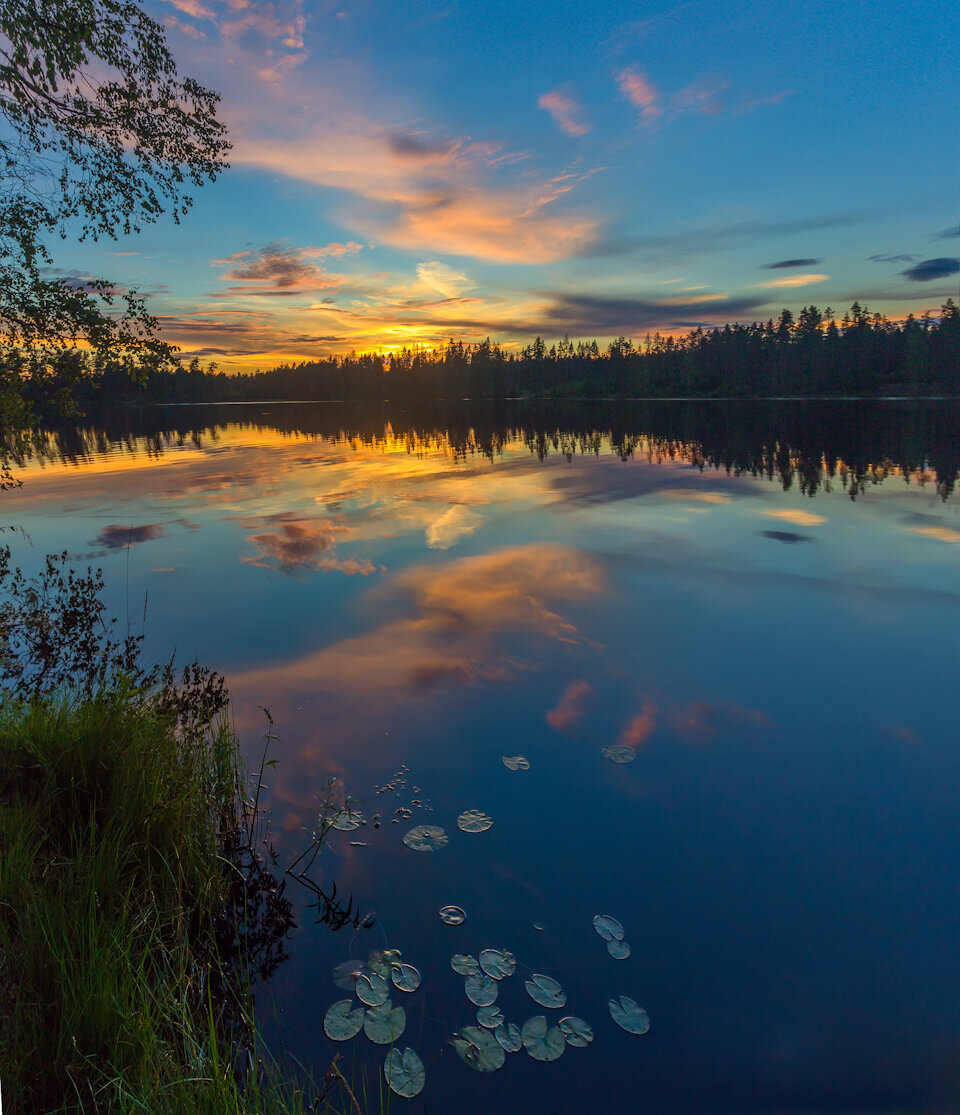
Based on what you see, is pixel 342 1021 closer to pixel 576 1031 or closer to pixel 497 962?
pixel 497 962

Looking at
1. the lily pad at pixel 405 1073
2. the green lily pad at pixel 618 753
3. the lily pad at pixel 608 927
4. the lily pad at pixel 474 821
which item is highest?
the lily pad at pixel 405 1073

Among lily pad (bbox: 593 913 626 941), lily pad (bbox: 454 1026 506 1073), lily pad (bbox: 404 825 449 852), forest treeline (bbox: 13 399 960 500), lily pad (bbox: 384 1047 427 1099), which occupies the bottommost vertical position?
lily pad (bbox: 593 913 626 941)

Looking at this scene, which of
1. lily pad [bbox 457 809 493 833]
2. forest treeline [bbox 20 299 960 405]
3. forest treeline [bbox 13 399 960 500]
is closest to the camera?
lily pad [bbox 457 809 493 833]

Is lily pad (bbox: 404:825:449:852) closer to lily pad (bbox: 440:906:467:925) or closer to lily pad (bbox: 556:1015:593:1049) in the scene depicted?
lily pad (bbox: 440:906:467:925)

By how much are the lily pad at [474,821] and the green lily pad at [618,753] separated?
172 centimetres

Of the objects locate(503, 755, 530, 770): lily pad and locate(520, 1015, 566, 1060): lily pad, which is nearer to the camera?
locate(520, 1015, 566, 1060): lily pad

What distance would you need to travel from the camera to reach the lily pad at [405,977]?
161 inches

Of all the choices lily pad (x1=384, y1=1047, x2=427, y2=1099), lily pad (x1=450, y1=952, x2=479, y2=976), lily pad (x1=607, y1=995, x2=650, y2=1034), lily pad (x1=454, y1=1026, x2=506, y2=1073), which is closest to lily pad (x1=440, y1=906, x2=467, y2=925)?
lily pad (x1=450, y1=952, x2=479, y2=976)

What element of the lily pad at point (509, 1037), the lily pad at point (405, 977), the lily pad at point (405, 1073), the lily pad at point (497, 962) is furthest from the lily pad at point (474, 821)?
the lily pad at point (405, 1073)

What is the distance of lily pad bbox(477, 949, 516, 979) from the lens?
4.18 metres

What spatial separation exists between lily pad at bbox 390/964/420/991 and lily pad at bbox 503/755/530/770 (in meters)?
2.63

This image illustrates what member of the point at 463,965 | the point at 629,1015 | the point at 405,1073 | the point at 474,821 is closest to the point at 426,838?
the point at 474,821

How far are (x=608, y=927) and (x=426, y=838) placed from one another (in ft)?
5.87

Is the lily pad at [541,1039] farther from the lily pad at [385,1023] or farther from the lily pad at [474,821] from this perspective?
the lily pad at [474,821]
